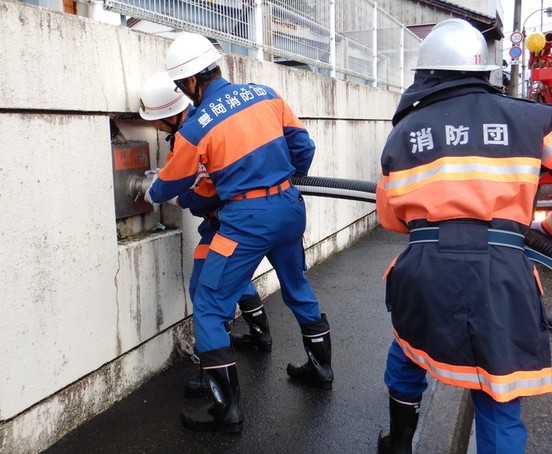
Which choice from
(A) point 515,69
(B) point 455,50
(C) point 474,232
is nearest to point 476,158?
(C) point 474,232

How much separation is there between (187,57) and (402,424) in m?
2.10

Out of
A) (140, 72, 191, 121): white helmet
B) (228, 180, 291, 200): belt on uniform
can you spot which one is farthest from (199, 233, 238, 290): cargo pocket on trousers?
(140, 72, 191, 121): white helmet

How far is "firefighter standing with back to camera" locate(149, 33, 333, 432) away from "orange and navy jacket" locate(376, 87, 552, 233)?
999 mm

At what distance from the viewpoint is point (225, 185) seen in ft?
9.75

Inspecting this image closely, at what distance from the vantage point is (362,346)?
4.09m

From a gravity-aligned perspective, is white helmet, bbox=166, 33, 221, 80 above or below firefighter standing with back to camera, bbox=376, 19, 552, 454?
above

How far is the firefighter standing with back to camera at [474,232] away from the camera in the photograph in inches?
78.2

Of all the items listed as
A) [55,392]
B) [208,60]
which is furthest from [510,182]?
[55,392]

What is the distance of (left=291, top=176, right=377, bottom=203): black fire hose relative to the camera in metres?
3.12

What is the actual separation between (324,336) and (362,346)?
768 mm

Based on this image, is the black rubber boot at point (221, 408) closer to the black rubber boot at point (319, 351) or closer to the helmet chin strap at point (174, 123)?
the black rubber boot at point (319, 351)

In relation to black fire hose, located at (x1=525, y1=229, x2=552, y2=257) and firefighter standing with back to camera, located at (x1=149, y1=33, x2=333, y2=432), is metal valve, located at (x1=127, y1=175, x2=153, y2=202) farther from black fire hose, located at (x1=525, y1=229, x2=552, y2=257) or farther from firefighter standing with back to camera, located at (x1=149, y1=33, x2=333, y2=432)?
black fire hose, located at (x1=525, y1=229, x2=552, y2=257)

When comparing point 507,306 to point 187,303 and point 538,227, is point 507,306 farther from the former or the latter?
point 187,303

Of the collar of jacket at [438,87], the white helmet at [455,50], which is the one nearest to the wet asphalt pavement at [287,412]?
the collar of jacket at [438,87]
